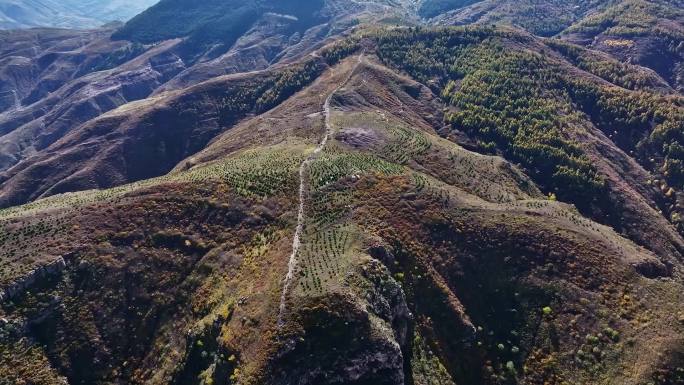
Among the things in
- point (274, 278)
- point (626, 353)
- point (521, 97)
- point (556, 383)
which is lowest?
point (556, 383)

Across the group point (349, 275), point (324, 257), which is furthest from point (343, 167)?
point (349, 275)

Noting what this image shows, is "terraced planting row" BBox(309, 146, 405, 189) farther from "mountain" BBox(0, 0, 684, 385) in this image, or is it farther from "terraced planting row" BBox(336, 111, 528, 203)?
"terraced planting row" BBox(336, 111, 528, 203)

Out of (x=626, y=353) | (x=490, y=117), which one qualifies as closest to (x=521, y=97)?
(x=490, y=117)

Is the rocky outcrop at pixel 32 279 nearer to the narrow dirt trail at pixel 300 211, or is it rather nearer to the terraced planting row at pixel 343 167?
the narrow dirt trail at pixel 300 211

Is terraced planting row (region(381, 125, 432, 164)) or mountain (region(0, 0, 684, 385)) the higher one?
terraced planting row (region(381, 125, 432, 164))

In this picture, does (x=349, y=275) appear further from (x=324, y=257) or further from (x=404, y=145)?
(x=404, y=145)

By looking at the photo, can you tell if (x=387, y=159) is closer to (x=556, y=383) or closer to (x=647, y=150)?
(x=556, y=383)

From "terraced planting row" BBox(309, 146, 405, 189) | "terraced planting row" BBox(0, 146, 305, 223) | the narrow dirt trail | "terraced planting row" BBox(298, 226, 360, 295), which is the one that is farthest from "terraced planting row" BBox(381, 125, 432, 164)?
"terraced planting row" BBox(298, 226, 360, 295)

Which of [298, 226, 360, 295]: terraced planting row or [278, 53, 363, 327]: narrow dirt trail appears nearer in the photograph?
[278, 53, 363, 327]: narrow dirt trail

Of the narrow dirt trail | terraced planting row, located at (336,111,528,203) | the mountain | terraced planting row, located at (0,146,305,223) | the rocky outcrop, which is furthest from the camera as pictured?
terraced planting row, located at (336,111,528,203)

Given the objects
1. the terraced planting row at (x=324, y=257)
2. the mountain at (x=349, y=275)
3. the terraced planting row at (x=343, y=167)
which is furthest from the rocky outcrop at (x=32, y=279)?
the terraced planting row at (x=343, y=167)

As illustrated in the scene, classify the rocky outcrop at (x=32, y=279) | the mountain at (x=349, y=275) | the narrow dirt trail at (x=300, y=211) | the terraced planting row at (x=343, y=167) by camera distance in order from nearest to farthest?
the mountain at (x=349, y=275)
the narrow dirt trail at (x=300, y=211)
the rocky outcrop at (x=32, y=279)
the terraced planting row at (x=343, y=167)
